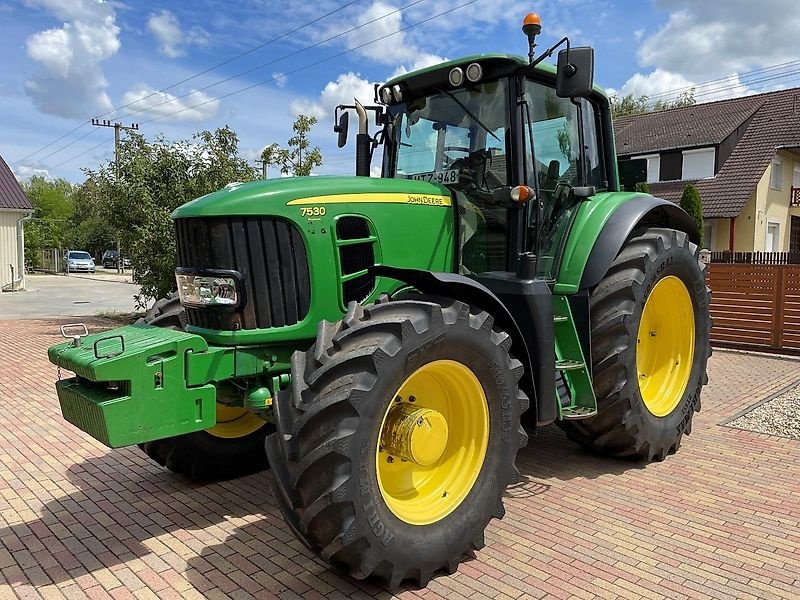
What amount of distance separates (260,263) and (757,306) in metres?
9.41

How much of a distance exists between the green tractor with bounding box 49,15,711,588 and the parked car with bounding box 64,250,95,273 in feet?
123

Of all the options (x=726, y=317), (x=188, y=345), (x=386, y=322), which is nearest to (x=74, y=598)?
(x=188, y=345)

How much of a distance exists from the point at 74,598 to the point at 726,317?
10.3 meters

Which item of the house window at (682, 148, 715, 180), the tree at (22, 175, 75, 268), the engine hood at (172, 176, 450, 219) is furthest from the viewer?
the tree at (22, 175, 75, 268)

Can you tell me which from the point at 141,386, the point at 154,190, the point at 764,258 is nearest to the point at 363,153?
the point at 141,386

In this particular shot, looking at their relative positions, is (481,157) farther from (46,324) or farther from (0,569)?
(46,324)

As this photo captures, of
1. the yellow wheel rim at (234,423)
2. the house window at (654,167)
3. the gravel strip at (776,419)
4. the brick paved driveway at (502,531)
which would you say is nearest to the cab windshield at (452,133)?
the yellow wheel rim at (234,423)

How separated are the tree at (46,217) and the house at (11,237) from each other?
91cm

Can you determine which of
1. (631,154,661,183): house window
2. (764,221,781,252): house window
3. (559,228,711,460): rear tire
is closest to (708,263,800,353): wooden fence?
(559,228,711,460): rear tire

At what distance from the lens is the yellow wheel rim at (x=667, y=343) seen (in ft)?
16.9

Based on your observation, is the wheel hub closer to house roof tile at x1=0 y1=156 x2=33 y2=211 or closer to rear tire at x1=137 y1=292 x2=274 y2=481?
rear tire at x1=137 y1=292 x2=274 y2=481

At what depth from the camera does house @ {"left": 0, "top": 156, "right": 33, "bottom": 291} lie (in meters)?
23.5

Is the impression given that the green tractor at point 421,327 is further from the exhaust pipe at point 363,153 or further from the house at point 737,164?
the house at point 737,164

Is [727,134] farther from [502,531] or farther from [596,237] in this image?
[502,531]
